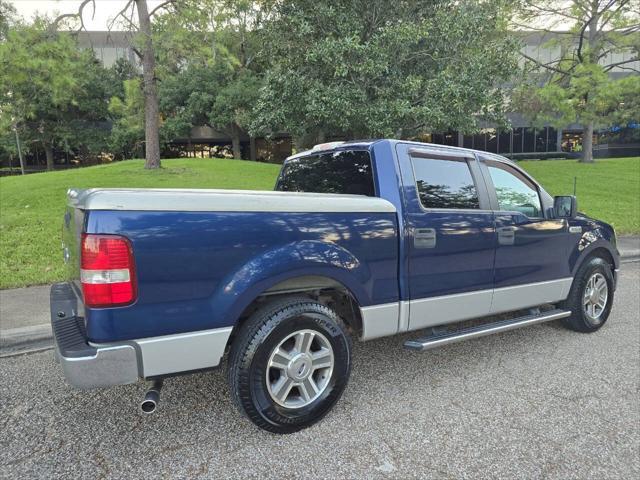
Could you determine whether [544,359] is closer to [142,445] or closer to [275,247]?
[275,247]

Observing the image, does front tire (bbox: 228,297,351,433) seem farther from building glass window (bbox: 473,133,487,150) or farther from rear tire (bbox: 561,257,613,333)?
building glass window (bbox: 473,133,487,150)

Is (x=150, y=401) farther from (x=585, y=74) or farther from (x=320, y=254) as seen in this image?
(x=585, y=74)

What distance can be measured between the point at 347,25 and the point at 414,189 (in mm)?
8741

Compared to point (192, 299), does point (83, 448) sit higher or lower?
lower

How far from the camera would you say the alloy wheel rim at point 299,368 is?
296cm

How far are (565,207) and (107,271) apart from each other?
154 inches

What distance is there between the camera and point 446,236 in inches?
142

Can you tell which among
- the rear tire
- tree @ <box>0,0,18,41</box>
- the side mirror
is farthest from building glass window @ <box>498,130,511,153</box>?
the side mirror

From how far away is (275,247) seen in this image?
9.40 ft

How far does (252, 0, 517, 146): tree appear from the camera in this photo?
10.9 m

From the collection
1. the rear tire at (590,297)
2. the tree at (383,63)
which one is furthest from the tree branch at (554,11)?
the rear tire at (590,297)

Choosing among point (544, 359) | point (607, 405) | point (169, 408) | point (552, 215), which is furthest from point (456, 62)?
point (169, 408)

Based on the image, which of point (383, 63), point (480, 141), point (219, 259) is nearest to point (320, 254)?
point (219, 259)

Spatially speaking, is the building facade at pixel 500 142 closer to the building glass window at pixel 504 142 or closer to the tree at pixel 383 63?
the building glass window at pixel 504 142
